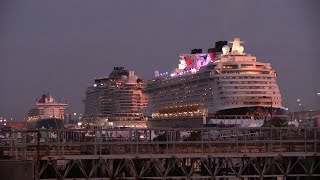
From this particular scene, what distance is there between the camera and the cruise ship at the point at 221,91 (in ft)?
406

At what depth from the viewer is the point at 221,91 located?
127 meters

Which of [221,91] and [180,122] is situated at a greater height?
[221,91]

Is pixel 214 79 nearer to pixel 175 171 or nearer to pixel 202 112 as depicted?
pixel 202 112

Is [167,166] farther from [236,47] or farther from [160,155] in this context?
[236,47]

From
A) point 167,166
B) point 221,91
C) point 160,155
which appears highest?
point 221,91

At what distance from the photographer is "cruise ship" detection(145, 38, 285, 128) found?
123750 mm

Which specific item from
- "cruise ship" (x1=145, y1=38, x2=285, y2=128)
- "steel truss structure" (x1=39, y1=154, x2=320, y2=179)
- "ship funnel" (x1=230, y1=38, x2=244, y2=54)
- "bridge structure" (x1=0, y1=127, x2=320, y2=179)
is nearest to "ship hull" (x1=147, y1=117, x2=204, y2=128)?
"cruise ship" (x1=145, y1=38, x2=285, y2=128)

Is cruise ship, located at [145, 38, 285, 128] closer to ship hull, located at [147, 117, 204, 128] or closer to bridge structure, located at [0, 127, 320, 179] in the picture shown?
ship hull, located at [147, 117, 204, 128]

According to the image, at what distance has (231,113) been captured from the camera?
4823 inches

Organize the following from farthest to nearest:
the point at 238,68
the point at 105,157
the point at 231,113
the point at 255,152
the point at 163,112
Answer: the point at 163,112, the point at 238,68, the point at 231,113, the point at 255,152, the point at 105,157

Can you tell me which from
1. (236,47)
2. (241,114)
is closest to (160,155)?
(241,114)

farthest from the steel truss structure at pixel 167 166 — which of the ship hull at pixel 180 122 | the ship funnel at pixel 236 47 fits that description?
the ship funnel at pixel 236 47

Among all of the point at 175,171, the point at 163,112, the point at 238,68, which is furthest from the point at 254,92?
the point at 175,171

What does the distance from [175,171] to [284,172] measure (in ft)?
28.2
